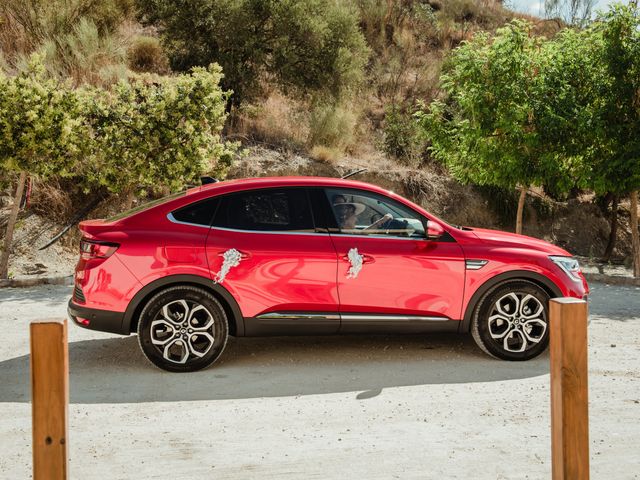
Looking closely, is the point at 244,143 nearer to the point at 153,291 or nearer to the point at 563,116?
the point at 563,116

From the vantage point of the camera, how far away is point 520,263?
23.2ft

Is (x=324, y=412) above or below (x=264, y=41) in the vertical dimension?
below

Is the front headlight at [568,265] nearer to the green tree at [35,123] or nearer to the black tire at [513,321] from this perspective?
the black tire at [513,321]

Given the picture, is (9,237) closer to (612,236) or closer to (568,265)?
(568,265)

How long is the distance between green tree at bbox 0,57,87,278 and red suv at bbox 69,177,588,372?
5813mm

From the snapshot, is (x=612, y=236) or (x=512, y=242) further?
A: (x=612, y=236)

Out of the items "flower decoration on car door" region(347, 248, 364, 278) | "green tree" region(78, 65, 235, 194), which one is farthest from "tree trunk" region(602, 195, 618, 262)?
"flower decoration on car door" region(347, 248, 364, 278)

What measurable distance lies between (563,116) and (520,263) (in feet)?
25.6

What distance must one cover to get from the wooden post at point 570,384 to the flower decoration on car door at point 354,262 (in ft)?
11.7

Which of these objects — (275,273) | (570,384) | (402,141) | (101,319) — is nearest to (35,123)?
(101,319)

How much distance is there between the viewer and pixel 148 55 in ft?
78.0

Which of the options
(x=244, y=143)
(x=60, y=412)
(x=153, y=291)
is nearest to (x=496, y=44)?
(x=244, y=143)

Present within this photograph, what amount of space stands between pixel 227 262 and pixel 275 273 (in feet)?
1.40

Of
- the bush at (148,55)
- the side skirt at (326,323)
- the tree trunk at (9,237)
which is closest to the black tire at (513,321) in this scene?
the side skirt at (326,323)
